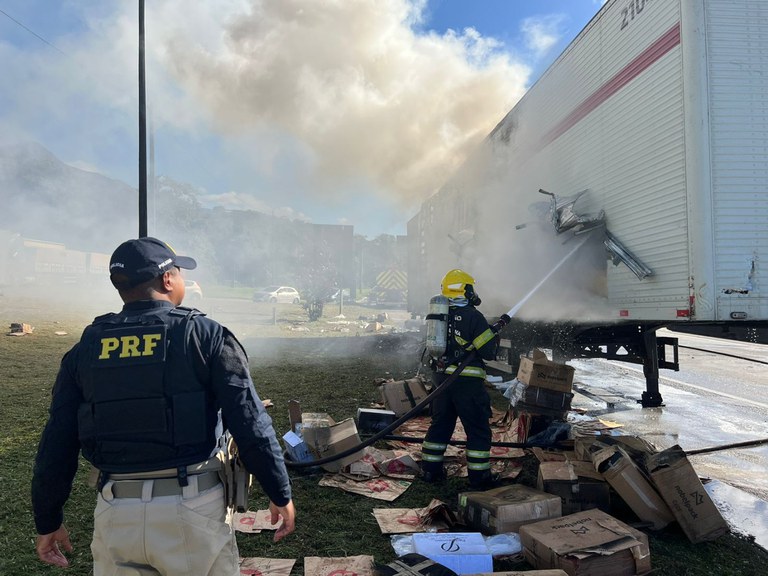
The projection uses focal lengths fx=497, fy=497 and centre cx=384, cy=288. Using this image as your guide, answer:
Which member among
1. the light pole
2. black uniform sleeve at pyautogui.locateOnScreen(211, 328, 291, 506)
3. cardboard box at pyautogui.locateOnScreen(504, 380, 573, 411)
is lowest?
cardboard box at pyautogui.locateOnScreen(504, 380, 573, 411)

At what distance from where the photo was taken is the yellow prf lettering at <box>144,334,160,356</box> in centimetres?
163

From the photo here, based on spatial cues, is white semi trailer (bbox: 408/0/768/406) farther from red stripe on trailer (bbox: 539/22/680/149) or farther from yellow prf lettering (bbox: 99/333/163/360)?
yellow prf lettering (bbox: 99/333/163/360)

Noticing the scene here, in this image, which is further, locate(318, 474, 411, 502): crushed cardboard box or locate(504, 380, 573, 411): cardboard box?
locate(504, 380, 573, 411): cardboard box

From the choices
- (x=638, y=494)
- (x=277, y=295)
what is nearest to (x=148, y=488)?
(x=638, y=494)

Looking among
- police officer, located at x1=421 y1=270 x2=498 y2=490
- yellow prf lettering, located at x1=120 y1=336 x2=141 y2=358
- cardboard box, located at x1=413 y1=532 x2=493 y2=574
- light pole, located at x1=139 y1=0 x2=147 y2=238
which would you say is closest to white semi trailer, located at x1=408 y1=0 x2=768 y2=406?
police officer, located at x1=421 y1=270 x2=498 y2=490

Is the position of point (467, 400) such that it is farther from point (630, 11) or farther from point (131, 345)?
point (630, 11)

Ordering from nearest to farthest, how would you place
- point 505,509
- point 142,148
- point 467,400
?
point 505,509
point 467,400
point 142,148

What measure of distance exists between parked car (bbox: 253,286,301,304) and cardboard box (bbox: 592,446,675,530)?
21417 millimetres

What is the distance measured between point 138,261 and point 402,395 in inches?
170

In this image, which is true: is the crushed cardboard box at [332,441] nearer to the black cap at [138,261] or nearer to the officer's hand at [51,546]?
the officer's hand at [51,546]

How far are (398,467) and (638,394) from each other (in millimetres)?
5516

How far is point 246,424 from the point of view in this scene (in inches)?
65.7

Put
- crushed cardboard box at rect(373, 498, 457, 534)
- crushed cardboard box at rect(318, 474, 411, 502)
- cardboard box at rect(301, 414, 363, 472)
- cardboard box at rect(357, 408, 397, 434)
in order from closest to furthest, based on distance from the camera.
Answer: crushed cardboard box at rect(373, 498, 457, 534), crushed cardboard box at rect(318, 474, 411, 502), cardboard box at rect(301, 414, 363, 472), cardboard box at rect(357, 408, 397, 434)

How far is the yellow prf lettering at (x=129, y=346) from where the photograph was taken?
163 centimetres
